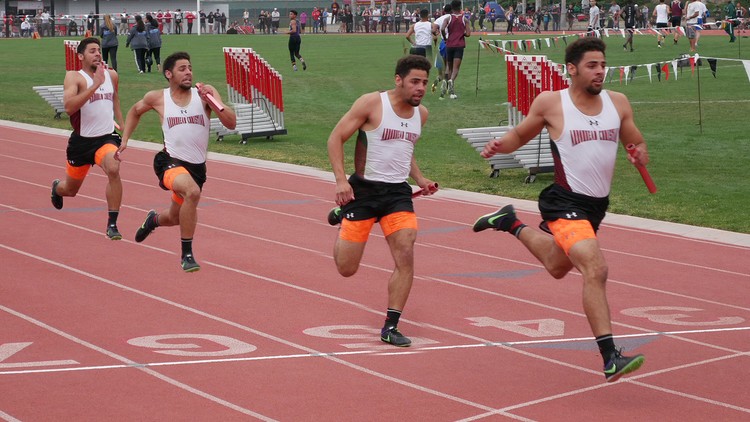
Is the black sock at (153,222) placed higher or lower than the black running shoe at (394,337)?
higher

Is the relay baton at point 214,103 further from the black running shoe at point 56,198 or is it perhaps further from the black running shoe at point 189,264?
the black running shoe at point 56,198

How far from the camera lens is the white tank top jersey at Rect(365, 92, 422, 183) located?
7.98 metres

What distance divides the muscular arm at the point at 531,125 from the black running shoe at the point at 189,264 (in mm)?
3562

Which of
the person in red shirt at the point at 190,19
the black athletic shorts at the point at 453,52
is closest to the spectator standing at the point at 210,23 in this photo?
the person in red shirt at the point at 190,19

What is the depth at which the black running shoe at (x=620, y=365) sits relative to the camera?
21.0ft

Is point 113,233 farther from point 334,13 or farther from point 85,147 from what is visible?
point 334,13

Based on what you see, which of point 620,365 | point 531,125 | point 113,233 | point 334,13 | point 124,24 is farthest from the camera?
point 334,13

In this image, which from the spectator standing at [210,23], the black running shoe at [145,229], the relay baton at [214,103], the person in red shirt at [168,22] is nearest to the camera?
the relay baton at [214,103]

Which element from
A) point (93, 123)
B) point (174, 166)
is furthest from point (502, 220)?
point (93, 123)

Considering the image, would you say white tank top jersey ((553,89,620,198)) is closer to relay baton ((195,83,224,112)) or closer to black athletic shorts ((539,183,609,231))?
black athletic shorts ((539,183,609,231))

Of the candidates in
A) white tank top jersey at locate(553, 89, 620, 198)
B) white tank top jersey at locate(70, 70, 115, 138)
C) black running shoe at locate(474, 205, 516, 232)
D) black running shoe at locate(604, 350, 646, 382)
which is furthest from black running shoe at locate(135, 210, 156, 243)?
black running shoe at locate(604, 350, 646, 382)

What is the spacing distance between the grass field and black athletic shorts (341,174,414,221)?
216 inches

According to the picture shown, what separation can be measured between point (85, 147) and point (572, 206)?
624cm

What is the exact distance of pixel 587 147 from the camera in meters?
7.01
